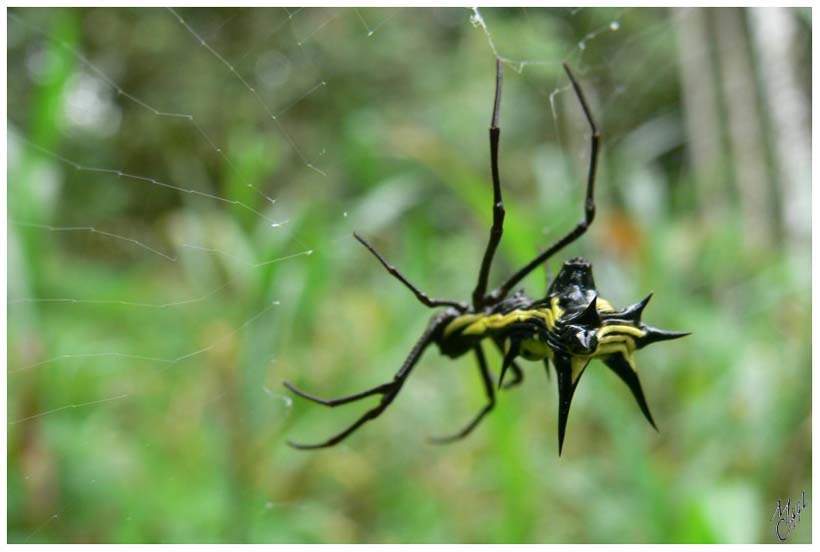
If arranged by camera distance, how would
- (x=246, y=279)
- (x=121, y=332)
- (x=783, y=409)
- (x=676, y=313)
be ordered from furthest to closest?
(x=121, y=332) → (x=676, y=313) → (x=783, y=409) → (x=246, y=279)

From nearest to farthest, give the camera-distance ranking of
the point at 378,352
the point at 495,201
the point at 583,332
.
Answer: the point at 583,332
the point at 495,201
the point at 378,352

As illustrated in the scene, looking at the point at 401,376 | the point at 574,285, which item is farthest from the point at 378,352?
the point at 574,285

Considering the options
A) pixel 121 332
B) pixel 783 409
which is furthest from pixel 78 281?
pixel 783 409

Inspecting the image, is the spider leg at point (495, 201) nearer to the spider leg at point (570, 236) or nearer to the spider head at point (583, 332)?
the spider leg at point (570, 236)

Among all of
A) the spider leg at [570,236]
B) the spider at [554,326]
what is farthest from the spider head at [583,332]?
the spider leg at [570,236]

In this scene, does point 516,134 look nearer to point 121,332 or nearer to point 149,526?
point 121,332

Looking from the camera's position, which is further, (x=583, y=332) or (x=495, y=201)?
(x=495, y=201)

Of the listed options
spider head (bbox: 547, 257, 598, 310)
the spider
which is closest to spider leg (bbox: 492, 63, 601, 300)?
the spider

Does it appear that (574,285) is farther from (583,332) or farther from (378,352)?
(378,352)
